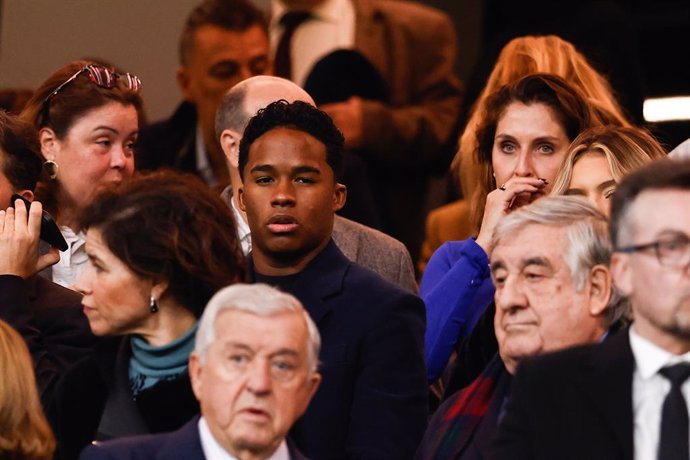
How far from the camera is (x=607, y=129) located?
5.78 meters

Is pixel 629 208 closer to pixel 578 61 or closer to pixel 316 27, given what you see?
pixel 578 61

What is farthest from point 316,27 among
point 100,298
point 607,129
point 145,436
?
point 145,436

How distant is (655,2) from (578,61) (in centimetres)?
188

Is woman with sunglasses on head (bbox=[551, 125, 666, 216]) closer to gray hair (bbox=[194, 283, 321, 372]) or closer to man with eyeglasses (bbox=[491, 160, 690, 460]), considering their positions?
man with eyeglasses (bbox=[491, 160, 690, 460])

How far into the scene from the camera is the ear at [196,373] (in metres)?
4.56

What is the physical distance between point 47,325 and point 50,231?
412mm

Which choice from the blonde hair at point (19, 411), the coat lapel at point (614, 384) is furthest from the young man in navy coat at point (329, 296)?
the coat lapel at point (614, 384)

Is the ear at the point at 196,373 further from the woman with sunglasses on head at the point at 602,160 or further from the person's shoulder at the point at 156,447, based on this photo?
the woman with sunglasses on head at the point at 602,160

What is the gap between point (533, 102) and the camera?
20.2 feet

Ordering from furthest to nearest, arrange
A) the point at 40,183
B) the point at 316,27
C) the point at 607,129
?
the point at 316,27 < the point at 40,183 < the point at 607,129

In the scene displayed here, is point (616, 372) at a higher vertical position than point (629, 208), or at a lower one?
lower

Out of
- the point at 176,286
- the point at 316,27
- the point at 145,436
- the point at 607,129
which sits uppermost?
the point at 316,27

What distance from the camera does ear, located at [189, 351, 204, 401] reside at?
15.0 ft

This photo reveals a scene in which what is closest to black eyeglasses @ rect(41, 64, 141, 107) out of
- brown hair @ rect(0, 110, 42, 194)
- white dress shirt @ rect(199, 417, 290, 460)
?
brown hair @ rect(0, 110, 42, 194)
